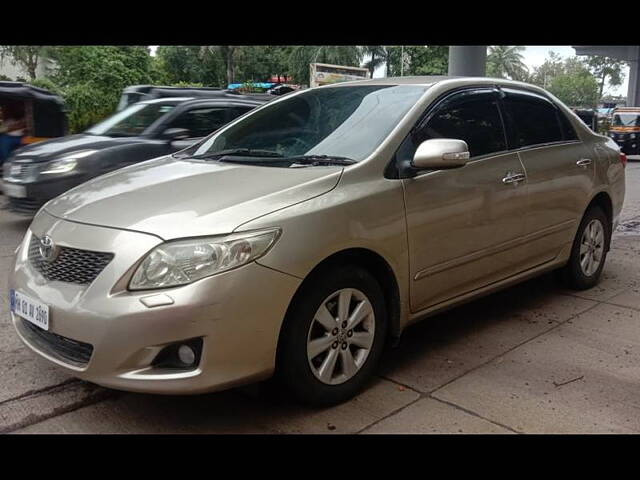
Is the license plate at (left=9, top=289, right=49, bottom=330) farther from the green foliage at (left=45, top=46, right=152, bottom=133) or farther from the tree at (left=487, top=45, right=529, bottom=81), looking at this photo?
the tree at (left=487, top=45, right=529, bottom=81)

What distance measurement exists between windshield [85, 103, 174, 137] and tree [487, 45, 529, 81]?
68.4m

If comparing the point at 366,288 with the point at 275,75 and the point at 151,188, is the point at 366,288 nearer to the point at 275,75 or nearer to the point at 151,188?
the point at 151,188

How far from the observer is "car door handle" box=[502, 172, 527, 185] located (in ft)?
13.9

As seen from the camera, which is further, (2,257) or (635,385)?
(2,257)

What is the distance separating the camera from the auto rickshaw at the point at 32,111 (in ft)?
34.9

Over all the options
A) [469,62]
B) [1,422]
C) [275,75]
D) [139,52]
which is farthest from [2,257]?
[275,75]

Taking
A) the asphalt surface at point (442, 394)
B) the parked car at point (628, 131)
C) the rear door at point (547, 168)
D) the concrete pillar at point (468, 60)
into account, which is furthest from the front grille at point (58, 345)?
the parked car at point (628, 131)

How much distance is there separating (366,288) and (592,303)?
8.28ft

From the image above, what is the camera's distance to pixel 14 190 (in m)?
7.45

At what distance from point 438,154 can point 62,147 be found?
17.9ft

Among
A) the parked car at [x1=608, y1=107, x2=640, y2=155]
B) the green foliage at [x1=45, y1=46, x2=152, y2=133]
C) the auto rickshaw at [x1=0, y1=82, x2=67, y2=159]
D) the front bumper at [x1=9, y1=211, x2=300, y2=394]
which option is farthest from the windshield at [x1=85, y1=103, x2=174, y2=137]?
the green foliage at [x1=45, y1=46, x2=152, y2=133]

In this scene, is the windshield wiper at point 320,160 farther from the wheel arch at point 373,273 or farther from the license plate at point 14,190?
the license plate at point 14,190

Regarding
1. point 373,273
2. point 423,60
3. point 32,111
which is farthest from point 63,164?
point 423,60

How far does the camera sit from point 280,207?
3.06 m
